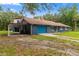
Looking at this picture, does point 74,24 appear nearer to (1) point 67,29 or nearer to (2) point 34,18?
(1) point 67,29

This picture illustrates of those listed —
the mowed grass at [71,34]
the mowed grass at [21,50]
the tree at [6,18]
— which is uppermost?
the tree at [6,18]

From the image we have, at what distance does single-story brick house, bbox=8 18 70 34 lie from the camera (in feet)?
10.0

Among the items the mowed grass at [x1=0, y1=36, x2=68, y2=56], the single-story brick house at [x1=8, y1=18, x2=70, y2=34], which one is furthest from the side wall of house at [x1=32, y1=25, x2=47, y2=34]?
the mowed grass at [x1=0, y1=36, x2=68, y2=56]

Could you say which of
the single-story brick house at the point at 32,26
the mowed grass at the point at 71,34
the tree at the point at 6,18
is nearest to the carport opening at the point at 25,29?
the single-story brick house at the point at 32,26

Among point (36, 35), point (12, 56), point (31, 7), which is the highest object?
point (31, 7)

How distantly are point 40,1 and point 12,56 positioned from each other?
574 millimetres

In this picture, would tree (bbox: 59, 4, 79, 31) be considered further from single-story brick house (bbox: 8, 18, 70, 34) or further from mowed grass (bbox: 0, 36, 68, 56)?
mowed grass (bbox: 0, 36, 68, 56)

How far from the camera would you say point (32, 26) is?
306 centimetres

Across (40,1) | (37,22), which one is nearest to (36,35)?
(37,22)

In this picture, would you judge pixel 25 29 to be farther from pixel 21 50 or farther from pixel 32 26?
pixel 21 50

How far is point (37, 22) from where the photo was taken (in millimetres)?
3061

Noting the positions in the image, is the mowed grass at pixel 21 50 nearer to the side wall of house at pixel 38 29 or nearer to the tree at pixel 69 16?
the side wall of house at pixel 38 29

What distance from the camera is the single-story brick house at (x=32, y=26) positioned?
305 cm

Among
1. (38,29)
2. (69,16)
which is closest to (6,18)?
(38,29)
